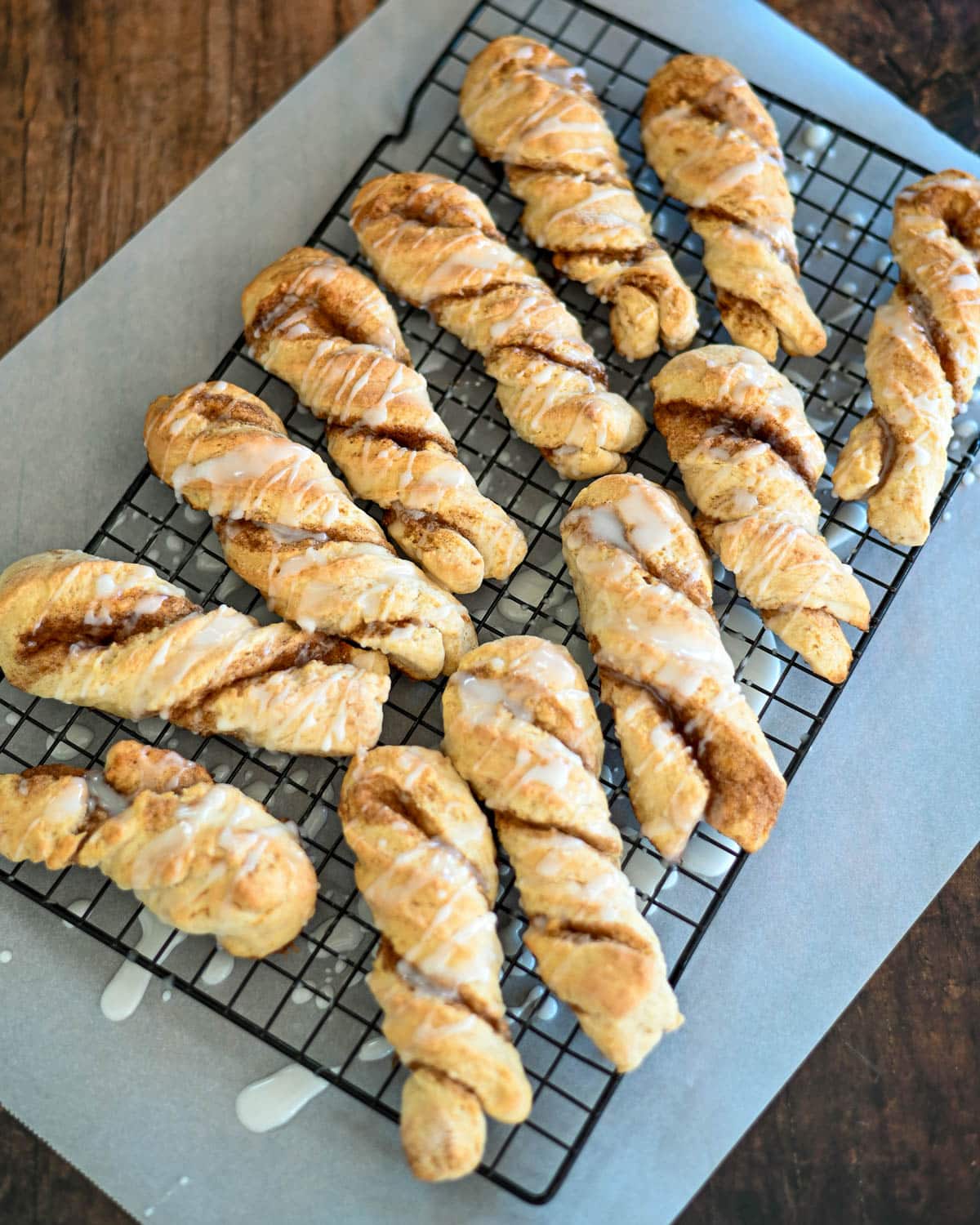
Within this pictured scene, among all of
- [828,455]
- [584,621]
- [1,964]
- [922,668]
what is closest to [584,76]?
[828,455]

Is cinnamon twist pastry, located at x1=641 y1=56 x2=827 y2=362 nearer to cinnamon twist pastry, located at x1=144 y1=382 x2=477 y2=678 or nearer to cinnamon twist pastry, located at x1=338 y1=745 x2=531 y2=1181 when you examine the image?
cinnamon twist pastry, located at x1=144 y1=382 x2=477 y2=678

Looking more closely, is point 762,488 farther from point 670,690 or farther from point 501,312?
point 501,312

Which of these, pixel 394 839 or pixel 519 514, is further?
pixel 519 514

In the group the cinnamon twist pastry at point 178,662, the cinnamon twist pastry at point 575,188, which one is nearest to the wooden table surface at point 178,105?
the cinnamon twist pastry at point 575,188

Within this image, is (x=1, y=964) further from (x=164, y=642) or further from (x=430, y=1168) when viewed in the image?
(x=430, y=1168)

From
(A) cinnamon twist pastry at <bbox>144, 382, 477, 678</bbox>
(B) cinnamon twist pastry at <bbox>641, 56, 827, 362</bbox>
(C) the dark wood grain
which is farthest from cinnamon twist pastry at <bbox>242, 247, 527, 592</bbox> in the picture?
(C) the dark wood grain

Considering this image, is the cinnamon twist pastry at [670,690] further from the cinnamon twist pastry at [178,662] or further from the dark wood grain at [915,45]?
the dark wood grain at [915,45]

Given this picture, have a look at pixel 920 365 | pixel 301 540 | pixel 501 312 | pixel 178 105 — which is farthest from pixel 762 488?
pixel 178 105
